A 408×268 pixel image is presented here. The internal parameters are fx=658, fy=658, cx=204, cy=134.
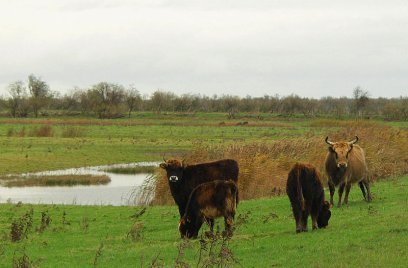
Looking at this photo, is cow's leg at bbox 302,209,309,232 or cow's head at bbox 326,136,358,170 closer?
cow's leg at bbox 302,209,309,232

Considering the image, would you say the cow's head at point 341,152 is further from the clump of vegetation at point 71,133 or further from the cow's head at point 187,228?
the clump of vegetation at point 71,133

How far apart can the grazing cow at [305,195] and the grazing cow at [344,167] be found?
347 centimetres

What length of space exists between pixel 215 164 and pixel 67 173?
24330mm

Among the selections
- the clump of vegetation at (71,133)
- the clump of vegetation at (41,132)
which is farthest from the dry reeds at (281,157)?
the clump of vegetation at (41,132)

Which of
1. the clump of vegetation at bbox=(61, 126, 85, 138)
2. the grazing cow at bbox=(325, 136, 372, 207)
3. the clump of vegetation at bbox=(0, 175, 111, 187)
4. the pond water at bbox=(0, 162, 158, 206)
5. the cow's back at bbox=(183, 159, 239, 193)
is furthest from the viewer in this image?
the clump of vegetation at bbox=(61, 126, 85, 138)

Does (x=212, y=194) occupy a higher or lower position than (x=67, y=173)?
higher

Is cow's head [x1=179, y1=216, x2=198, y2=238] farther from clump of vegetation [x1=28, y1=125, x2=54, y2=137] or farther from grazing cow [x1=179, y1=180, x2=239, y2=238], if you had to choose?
clump of vegetation [x1=28, y1=125, x2=54, y2=137]

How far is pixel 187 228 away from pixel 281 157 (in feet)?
46.8

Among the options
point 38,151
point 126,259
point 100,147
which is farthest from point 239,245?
point 100,147

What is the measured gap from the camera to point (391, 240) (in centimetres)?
1236

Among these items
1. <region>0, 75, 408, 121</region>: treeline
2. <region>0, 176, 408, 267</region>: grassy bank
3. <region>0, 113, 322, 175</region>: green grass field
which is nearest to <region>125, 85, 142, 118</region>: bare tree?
<region>0, 75, 408, 121</region>: treeline

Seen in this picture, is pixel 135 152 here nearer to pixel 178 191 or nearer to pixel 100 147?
pixel 100 147

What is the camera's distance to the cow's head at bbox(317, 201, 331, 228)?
1422 centimetres

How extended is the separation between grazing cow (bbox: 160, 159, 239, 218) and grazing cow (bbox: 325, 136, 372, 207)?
9.49 feet
